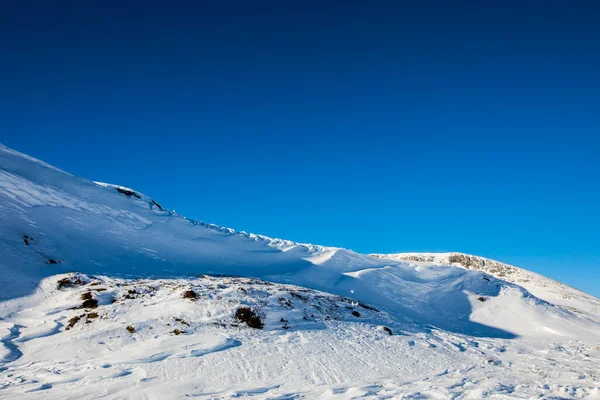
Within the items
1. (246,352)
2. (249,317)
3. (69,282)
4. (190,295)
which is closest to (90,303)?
(69,282)

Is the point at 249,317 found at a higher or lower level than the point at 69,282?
lower

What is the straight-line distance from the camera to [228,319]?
48.4 feet

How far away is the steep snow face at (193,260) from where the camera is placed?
21.5 metres

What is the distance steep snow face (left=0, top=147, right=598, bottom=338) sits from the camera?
21469 millimetres

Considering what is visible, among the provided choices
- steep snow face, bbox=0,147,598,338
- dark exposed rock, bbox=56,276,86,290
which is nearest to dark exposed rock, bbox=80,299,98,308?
dark exposed rock, bbox=56,276,86,290

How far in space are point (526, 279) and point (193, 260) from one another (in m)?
46.9

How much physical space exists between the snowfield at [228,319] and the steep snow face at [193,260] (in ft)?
0.39

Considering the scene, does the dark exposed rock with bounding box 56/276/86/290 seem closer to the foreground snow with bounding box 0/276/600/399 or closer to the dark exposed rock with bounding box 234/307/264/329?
the foreground snow with bounding box 0/276/600/399

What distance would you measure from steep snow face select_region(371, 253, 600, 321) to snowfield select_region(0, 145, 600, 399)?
14.4 m

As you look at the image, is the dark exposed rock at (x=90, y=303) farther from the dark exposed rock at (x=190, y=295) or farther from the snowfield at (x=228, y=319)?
the dark exposed rock at (x=190, y=295)

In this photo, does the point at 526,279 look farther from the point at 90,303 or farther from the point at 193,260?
the point at 90,303

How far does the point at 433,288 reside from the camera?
95.0 ft

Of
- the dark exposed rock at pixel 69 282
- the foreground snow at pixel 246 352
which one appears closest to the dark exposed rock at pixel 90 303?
the foreground snow at pixel 246 352

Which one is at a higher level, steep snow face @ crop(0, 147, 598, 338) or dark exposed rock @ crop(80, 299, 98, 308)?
steep snow face @ crop(0, 147, 598, 338)
